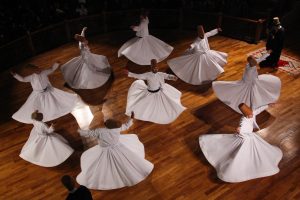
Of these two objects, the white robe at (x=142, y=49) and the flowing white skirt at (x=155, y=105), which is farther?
the white robe at (x=142, y=49)

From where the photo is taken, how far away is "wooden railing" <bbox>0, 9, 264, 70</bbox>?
360 inches

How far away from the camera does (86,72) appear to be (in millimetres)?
7996

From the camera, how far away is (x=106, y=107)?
751 cm

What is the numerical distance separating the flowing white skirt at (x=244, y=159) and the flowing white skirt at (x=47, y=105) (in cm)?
329

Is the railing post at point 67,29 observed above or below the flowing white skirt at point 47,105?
above

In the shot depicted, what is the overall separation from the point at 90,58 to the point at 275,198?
5060 millimetres

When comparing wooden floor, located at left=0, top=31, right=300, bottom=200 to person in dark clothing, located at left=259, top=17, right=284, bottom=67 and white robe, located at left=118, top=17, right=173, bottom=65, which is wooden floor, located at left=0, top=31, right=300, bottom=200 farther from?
person in dark clothing, located at left=259, top=17, right=284, bottom=67

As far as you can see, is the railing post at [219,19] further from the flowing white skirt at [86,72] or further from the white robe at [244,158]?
the white robe at [244,158]

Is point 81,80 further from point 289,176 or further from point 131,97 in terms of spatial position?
point 289,176

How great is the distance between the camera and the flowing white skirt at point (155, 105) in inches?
263

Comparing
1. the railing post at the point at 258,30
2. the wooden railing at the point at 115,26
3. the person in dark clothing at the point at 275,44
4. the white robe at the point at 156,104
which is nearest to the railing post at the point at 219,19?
the wooden railing at the point at 115,26

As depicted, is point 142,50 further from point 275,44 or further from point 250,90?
point 275,44

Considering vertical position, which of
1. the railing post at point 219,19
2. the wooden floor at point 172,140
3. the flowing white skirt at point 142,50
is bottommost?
the wooden floor at point 172,140

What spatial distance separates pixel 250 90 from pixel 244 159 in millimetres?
1863
